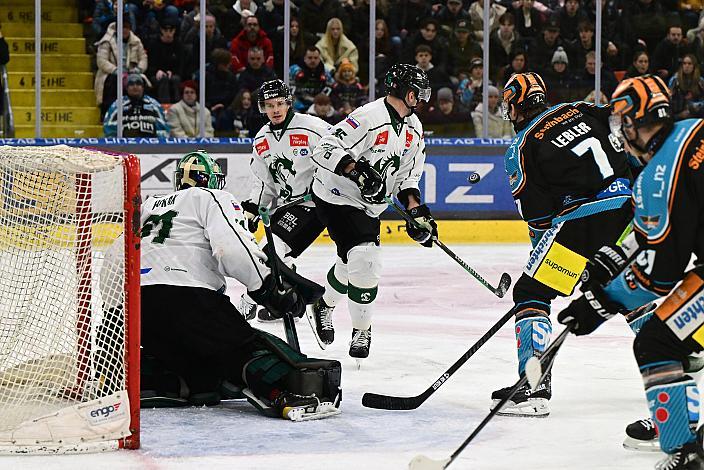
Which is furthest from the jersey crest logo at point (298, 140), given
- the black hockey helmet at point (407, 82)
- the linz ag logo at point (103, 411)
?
the linz ag logo at point (103, 411)

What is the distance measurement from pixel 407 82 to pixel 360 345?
3.53ft

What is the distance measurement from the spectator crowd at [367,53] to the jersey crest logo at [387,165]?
13.2ft

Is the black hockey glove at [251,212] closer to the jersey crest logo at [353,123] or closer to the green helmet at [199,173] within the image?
the jersey crest logo at [353,123]

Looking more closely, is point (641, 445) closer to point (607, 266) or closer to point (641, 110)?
point (607, 266)

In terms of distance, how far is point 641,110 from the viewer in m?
3.05

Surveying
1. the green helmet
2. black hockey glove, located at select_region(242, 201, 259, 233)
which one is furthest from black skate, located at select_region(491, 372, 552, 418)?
black hockey glove, located at select_region(242, 201, 259, 233)

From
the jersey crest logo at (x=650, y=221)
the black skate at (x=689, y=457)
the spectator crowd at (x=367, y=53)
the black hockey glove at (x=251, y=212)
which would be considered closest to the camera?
the jersey crest logo at (x=650, y=221)

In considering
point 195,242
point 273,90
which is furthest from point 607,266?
point 273,90

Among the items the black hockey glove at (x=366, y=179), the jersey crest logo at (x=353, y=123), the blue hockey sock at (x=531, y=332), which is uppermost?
the jersey crest logo at (x=353, y=123)

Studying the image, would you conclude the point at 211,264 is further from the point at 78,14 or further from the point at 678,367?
the point at 78,14

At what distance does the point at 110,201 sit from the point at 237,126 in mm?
5606

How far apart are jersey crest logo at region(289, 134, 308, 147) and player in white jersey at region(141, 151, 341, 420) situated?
1965 mm

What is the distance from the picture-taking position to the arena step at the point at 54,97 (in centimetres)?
880

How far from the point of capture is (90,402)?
348 centimetres
